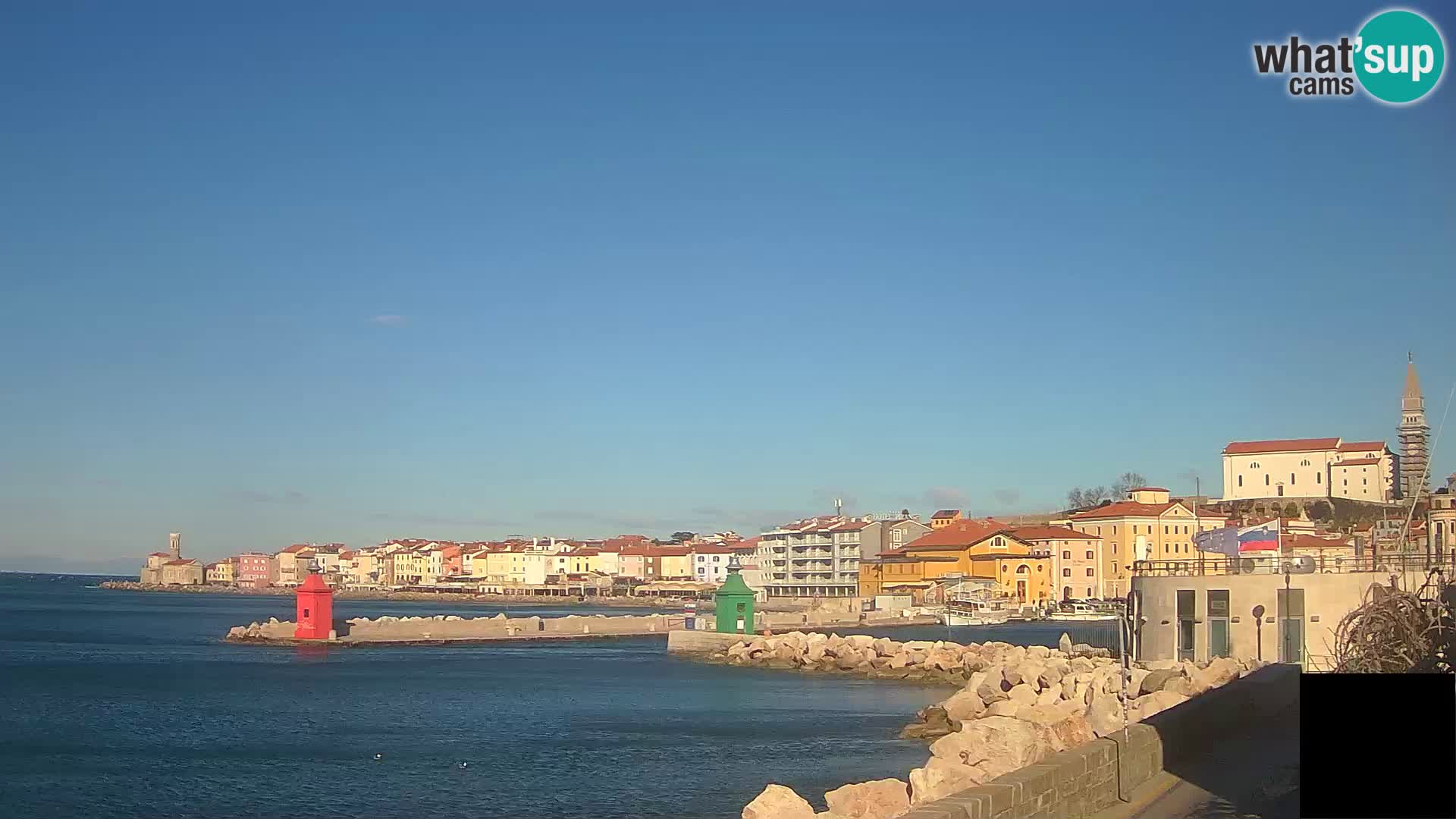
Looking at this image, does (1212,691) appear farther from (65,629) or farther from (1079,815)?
(65,629)

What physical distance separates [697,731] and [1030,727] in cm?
1634

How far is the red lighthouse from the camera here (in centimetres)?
6278

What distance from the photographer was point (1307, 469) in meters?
106

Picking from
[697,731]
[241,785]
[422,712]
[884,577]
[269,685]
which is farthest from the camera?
[884,577]

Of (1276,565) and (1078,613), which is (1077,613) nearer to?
(1078,613)

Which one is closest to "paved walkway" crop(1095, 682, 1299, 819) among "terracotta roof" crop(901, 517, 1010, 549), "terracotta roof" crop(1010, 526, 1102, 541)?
"terracotta roof" crop(1010, 526, 1102, 541)

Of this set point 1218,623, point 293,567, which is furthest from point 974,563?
point 293,567

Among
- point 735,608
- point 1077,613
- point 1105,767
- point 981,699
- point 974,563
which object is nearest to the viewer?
point 1105,767

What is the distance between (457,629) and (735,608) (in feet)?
64.9

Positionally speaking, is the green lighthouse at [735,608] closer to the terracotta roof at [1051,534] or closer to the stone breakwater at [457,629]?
the stone breakwater at [457,629]

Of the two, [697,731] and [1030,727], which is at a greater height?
[1030,727]

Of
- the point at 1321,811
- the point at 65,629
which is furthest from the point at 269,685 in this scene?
the point at 65,629

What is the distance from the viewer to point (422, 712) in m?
35.6

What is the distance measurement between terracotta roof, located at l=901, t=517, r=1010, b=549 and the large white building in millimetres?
21170
